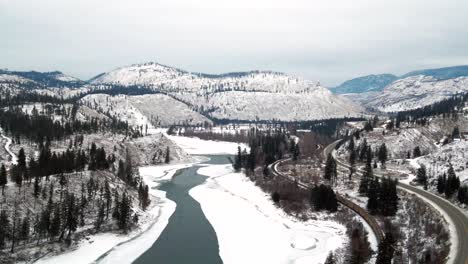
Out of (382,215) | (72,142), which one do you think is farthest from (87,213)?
(72,142)

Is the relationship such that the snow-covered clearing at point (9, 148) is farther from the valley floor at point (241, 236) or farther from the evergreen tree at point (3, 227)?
the evergreen tree at point (3, 227)

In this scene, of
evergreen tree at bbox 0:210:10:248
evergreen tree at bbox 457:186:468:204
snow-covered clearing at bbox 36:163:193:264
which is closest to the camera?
evergreen tree at bbox 0:210:10:248

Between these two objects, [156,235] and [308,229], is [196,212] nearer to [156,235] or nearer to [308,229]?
[156,235]

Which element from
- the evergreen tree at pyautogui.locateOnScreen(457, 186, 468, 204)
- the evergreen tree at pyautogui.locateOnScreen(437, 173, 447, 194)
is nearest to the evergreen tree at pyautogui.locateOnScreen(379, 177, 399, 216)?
the evergreen tree at pyautogui.locateOnScreen(457, 186, 468, 204)

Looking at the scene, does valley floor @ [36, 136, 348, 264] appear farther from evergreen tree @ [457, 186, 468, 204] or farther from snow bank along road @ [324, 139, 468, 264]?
evergreen tree @ [457, 186, 468, 204]

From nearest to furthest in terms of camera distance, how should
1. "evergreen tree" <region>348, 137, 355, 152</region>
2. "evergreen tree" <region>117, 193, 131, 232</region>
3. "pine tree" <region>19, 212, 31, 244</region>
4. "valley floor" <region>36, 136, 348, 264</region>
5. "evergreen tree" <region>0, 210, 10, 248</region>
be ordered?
1. "evergreen tree" <region>0, 210, 10, 248</region>
2. "valley floor" <region>36, 136, 348, 264</region>
3. "pine tree" <region>19, 212, 31, 244</region>
4. "evergreen tree" <region>117, 193, 131, 232</region>
5. "evergreen tree" <region>348, 137, 355, 152</region>
